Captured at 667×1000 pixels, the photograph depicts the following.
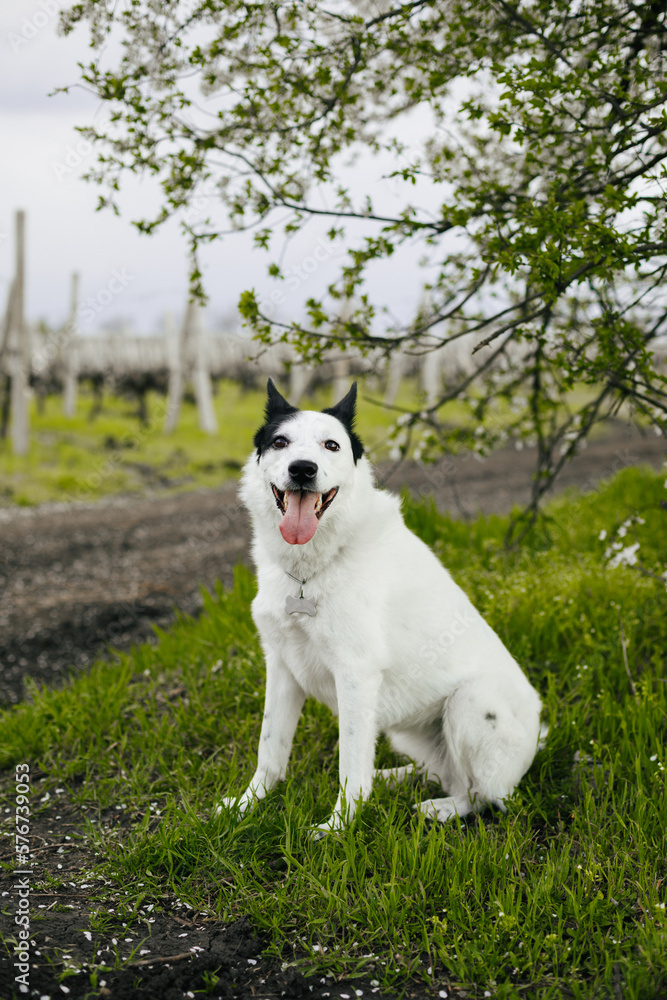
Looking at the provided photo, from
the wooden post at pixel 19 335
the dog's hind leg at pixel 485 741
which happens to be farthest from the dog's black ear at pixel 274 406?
the wooden post at pixel 19 335

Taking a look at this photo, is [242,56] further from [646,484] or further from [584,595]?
[646,484]

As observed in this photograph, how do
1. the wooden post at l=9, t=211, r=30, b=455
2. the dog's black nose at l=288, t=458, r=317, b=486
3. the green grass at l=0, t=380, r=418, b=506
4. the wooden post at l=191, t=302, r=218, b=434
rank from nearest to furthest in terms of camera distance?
the dog's black nose at l=288, t=458, r=317, b=486 → the green grass at l=0, t=380, r=418, b=506 → the wooden post at l=9, t=211, r=30, b=455 → the wooden post at l=191, t=302, r=218, b=434

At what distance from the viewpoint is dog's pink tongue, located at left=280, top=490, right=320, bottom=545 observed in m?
2.79

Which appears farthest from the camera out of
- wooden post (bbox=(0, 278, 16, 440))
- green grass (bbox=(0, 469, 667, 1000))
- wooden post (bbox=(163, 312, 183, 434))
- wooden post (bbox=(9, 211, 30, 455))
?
wooden post (bbox=(163, 312, 183, 434))

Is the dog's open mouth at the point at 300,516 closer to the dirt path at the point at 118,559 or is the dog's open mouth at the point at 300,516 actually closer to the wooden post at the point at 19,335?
the dirt path at the point at 118,559

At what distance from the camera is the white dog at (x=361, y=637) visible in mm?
2920

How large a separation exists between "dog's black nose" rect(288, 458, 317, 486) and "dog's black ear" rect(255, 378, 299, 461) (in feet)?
0.99

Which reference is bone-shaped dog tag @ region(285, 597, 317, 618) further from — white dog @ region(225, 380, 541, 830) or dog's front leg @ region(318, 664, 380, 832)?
dog's front leg @ region(318, 664, 380, 832)

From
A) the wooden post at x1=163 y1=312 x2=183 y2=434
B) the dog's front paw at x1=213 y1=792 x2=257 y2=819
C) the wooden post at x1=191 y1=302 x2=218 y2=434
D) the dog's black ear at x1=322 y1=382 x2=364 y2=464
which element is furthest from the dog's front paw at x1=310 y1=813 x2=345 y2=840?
the wooden post at x1=163 y1=312 x2=183 y2=434

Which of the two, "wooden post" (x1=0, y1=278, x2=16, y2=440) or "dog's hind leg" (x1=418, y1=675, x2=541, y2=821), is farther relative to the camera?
"wooden post" (x1=0, y1=278, x2=16, y2=440)

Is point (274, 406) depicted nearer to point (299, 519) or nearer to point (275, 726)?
point (299, 519)

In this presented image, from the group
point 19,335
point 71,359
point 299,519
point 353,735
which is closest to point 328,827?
point 353,735

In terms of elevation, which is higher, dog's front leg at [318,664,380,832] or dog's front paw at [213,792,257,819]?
dog's front leg at [318,664,380,832]

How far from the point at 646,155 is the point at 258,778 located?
3838 millimetres
